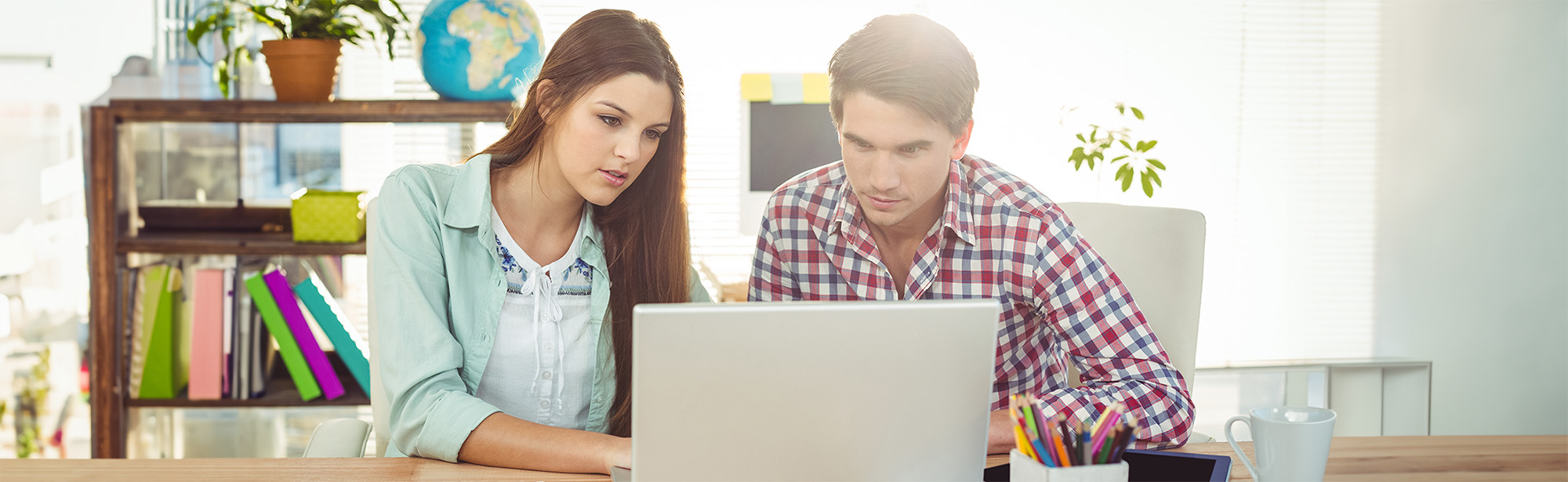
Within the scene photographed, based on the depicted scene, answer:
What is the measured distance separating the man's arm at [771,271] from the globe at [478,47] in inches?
33.6

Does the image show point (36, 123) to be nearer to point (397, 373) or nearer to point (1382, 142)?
point (397, 373)

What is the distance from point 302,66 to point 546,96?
113 centimetres

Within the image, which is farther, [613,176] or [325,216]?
[325,216]

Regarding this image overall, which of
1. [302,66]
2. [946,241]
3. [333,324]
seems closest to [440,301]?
[946,241]

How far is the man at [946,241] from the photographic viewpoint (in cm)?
122

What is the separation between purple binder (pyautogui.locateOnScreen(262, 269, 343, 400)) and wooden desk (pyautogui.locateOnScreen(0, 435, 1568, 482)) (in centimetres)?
125

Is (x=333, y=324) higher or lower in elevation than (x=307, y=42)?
lower

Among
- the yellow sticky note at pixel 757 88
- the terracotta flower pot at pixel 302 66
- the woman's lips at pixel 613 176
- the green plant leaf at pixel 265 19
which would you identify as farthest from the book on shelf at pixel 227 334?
the woman's lips at pixel 613 176

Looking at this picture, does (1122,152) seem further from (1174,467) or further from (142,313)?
(142,313)

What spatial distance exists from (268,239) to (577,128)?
4.38 ft

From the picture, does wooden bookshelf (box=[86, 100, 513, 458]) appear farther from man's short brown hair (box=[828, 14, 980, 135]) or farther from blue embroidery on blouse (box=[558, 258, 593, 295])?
man's short brown hair (box=[828, 14, 980, 135])

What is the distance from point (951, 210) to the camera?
1.34 m

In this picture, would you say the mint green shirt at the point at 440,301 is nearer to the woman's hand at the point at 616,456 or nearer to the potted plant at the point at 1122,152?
the woman's hand at the point at 616,456

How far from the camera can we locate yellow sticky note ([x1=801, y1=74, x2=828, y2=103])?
2394 mm
